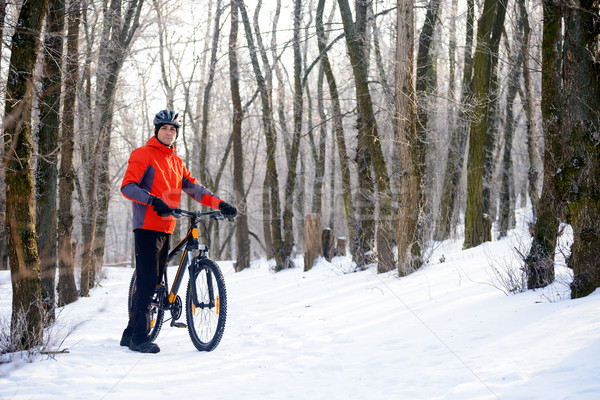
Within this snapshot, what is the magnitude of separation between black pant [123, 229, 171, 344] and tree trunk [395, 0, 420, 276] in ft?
15.2

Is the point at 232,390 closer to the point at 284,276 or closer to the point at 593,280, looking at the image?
the point at 593,280

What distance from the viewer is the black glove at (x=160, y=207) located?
15.0ft

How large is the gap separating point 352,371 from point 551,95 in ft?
11.5

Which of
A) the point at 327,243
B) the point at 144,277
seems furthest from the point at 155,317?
the point at 327,243

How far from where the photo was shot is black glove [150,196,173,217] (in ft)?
15.0

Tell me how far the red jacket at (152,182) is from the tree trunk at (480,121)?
7.91 meters

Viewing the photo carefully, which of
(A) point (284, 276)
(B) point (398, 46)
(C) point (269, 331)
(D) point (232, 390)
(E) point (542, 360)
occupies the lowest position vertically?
(A) point (284, 276)

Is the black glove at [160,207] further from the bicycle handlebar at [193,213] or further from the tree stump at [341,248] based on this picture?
the tree stump at [341,248]

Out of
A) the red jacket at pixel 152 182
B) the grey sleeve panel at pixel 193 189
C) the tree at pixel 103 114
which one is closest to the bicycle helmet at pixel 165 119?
the red jacket at pixel 152 182

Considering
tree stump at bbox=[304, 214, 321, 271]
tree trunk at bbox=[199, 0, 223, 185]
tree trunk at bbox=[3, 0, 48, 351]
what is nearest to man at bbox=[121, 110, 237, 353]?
tree trunk at bbox=[3, 0, 48, 351]

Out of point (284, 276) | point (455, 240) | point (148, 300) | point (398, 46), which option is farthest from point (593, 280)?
point (455, 240)

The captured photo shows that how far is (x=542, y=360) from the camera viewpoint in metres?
3.53

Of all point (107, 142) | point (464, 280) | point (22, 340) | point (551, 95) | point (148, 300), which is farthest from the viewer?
point (107, 142)

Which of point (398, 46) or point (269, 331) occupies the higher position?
point (398, 46)
